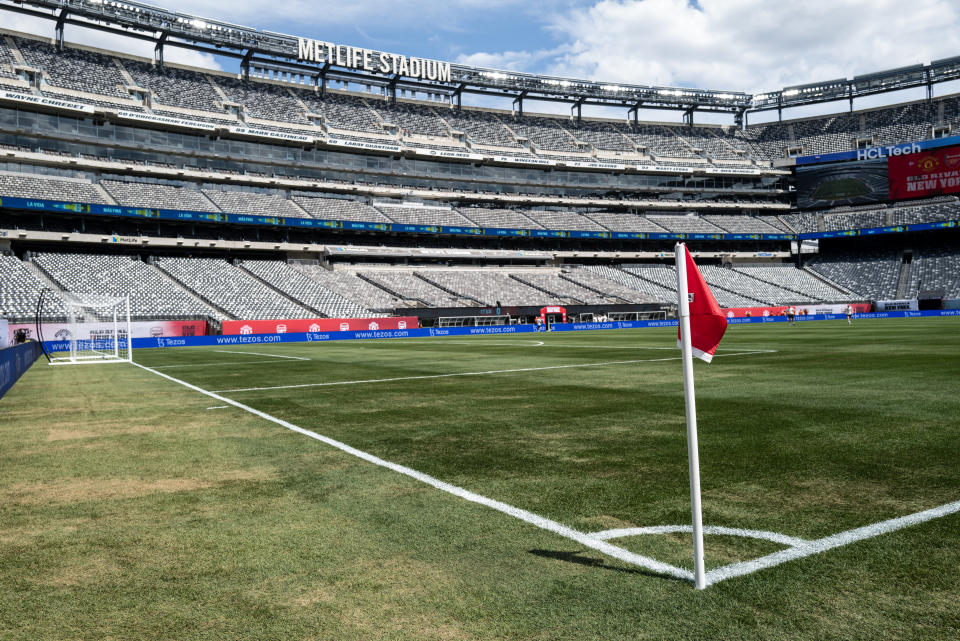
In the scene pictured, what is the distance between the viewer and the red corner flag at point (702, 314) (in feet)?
10.9

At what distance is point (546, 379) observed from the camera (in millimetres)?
14055

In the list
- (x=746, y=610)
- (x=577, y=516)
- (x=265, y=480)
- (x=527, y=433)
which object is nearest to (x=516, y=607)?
(x=746, y=610)

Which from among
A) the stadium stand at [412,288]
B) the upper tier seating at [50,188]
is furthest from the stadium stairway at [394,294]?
the upper tier seating at [50,188]

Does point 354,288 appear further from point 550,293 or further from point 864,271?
point 864,271

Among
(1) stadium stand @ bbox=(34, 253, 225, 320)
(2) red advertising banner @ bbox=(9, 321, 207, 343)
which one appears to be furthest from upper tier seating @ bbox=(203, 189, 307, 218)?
(2) red advertising banner @ bbox=(9, 321, 207, 343)

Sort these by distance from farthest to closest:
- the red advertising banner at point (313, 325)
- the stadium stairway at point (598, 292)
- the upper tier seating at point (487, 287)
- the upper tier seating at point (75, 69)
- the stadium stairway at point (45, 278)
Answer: the stadium stairway at point (598, 292) < the upper tier seating at point (487, 287) < the upper tier seating at point (75, 69) < the red advertising banner at point (313, 325) < the stadium stairway at point (45, 278)

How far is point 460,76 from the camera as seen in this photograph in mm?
74625

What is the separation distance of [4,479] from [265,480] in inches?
101

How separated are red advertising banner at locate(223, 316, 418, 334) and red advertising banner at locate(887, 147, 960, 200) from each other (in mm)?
58653

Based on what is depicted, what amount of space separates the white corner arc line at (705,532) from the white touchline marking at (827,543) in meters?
0.14

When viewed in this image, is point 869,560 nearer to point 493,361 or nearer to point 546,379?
point 546,379

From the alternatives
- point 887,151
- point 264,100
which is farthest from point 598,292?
point 264,100

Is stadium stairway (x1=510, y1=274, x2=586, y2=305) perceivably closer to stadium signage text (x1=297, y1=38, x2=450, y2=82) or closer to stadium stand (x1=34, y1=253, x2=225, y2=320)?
stadium signage text (x1=297, y1=38, x2=450, y2=82)

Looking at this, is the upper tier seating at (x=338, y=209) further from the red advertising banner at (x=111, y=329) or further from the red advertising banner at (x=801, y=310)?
the red advertising banner at (x=801, y=310)
